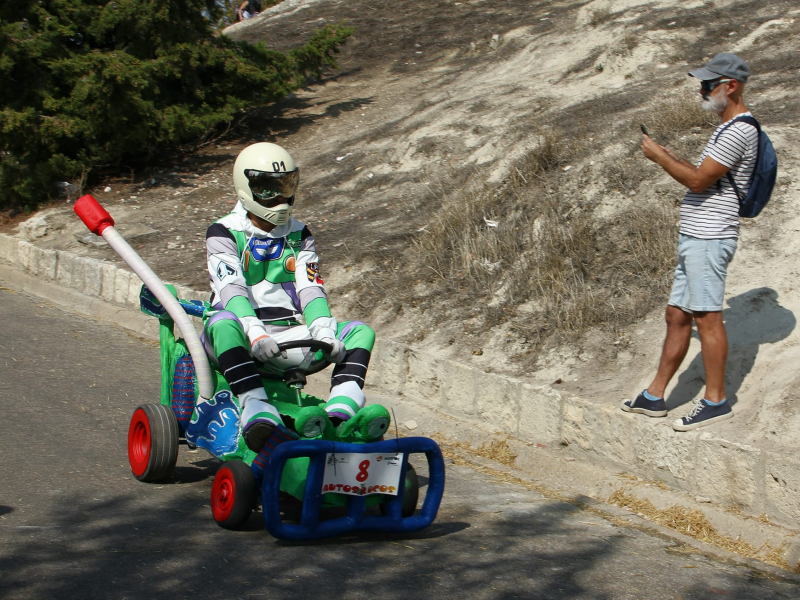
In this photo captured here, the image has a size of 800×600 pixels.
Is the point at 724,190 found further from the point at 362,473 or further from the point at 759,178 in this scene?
the point at 362,473

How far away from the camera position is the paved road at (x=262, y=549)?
3729mm

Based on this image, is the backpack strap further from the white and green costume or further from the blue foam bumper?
the blue foam bumper

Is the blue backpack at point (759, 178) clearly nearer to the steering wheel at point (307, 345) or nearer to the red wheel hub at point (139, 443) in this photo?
the steering wheel at point (307, 345)

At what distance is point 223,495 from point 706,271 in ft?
10.0

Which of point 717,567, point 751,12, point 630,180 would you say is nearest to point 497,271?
point 630,180

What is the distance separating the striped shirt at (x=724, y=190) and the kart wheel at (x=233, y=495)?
2.98 metres

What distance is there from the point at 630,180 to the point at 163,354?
457 cm

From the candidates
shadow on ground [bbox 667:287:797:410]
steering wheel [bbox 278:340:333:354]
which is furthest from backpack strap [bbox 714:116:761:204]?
steering wheel [bbox 278:340:333:354]

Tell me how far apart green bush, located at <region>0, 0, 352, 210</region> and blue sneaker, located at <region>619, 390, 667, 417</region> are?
7.59 m

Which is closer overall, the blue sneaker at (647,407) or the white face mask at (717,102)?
the white face mask at (717,102)

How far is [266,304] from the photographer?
5.19m

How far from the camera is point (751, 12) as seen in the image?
37.5 ft

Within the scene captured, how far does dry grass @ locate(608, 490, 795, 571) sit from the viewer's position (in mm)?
4613

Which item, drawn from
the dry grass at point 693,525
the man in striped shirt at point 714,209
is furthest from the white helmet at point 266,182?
the dry grass at point 693,525
